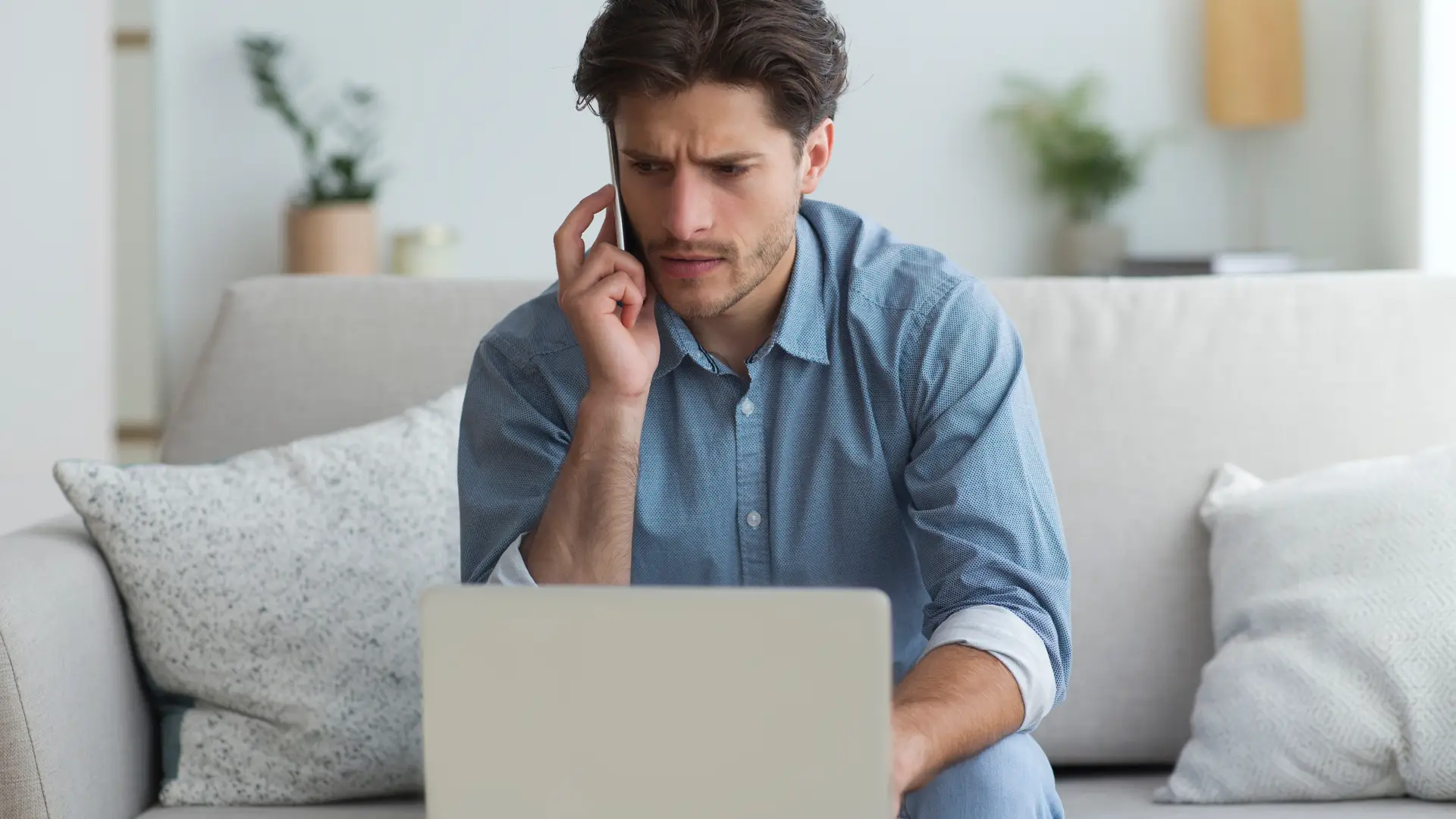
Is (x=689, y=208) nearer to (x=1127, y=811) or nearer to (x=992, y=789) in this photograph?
(x=992, y=789)

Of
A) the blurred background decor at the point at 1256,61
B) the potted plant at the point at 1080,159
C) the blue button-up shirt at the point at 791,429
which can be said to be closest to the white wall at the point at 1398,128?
the blurred background decor at the point at 1256,61

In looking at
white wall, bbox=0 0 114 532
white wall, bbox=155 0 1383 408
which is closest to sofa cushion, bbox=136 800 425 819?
white wall, bbox=0 0 114 532

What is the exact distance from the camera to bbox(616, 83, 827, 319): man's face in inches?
55.5

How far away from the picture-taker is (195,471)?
161cm

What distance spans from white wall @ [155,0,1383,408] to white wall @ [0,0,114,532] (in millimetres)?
547

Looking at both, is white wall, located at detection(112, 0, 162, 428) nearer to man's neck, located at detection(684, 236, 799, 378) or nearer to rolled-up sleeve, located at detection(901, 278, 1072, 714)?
man's neck, located at detection(684, 236, 799, 378)

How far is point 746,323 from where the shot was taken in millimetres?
1567

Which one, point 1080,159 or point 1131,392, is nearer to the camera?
point 1131,392

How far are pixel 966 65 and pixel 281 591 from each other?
2.93 m

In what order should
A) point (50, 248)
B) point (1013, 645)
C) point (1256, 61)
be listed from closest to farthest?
point (1013, 645), point (50, 248), point (1256, 61)

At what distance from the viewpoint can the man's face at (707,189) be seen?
4.62ft

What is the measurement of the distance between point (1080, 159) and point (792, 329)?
266 cm

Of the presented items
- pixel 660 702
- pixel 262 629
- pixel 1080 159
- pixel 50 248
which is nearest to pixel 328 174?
pixel 50 248

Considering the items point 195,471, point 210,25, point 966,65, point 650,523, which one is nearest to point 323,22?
point 210,25
